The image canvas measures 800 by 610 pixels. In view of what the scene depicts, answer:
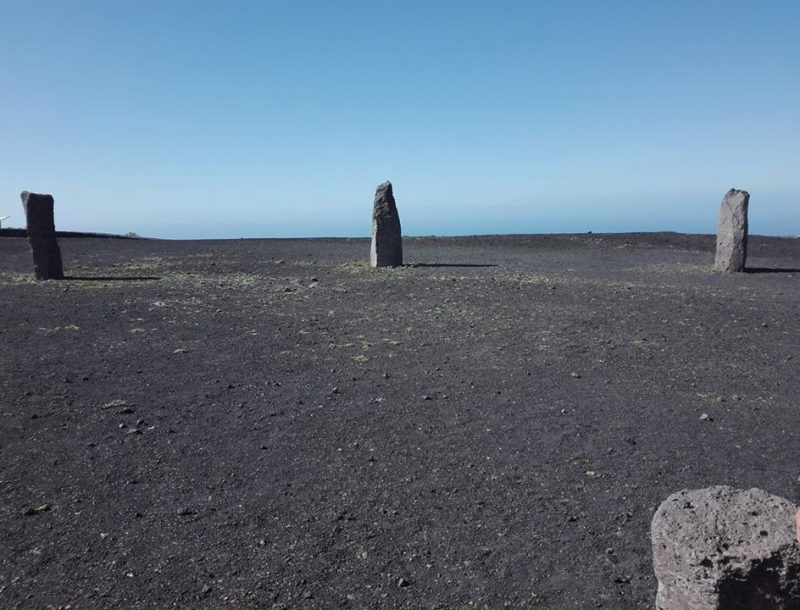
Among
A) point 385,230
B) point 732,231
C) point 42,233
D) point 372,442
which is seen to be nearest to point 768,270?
point 732,231

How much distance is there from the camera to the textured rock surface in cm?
251

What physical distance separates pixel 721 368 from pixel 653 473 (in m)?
3.07

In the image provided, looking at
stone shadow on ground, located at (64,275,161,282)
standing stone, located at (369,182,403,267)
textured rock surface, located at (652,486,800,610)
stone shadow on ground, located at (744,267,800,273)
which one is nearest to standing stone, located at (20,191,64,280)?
stone shadow on ground, located at (64,275,161,282)

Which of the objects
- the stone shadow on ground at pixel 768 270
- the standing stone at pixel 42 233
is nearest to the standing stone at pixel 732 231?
the stone shadow on ground at pixel 768 270

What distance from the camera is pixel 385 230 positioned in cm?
1594

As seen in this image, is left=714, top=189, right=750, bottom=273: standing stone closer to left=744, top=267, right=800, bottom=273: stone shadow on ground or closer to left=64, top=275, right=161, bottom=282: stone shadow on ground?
left=744, top=267, right=800, bottom=273: stone shadow on ground

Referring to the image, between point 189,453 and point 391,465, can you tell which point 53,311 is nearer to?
point 189,453

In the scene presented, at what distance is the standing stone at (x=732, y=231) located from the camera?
562 inches

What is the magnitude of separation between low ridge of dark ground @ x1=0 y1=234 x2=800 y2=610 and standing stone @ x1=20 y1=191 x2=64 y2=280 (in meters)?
2.59

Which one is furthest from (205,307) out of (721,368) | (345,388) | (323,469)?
(721,368)

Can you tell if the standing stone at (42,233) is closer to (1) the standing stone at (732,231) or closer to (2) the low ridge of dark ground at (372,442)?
(2) the low ridge of dark ground at (372,442)

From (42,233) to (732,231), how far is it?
47.6ft

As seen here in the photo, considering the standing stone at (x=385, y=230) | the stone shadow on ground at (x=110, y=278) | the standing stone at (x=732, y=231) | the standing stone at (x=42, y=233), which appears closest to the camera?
the standing stone at (x=42, y=233)

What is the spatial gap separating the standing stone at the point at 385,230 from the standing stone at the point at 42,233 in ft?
22.5
